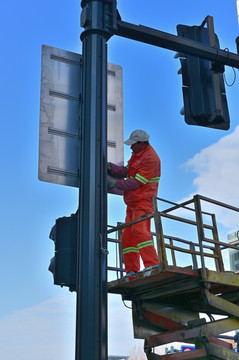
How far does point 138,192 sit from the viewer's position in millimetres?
8547

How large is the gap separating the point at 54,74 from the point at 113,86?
1035mm

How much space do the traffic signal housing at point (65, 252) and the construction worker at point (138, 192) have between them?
1.80m

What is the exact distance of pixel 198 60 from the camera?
796cm

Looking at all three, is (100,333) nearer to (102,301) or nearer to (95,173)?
(102,301)

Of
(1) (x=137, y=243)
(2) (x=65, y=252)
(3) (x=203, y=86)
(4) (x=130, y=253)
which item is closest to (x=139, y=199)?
(1) (x=137, y=243)

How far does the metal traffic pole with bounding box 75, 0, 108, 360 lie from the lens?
588 centimetres

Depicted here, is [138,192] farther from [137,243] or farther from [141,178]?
[137,243]

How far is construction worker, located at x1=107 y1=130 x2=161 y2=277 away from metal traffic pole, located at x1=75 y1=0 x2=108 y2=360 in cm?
125

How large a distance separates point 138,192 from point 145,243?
2.74 feet

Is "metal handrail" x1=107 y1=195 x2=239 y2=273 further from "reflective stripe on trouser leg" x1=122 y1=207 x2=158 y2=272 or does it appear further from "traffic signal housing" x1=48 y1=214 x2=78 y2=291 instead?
"traffic signal housing" x1=48 y1=214 x2=78 y2=291

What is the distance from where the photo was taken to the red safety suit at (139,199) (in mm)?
8180

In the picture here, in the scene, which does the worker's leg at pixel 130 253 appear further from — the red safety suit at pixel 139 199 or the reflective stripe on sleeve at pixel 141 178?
the reflective stripe on sleeve at pixel 141 178

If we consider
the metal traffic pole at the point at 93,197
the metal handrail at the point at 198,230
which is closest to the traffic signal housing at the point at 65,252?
the metal traffic pole at the point at 93,197

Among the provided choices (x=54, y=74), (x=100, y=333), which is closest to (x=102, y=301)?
(x=100, y=333)
